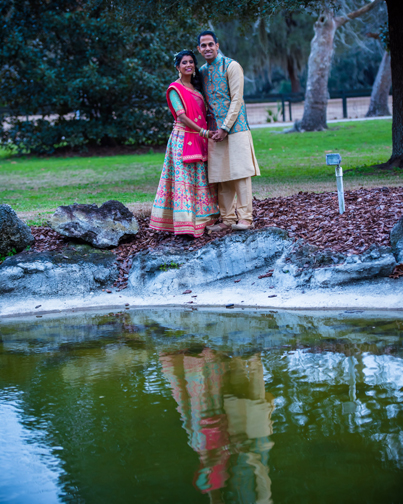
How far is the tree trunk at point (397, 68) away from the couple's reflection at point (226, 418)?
755cm

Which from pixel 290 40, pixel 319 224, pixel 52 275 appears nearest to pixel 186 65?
pixel 319 224

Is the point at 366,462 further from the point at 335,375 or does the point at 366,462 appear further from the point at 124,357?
the point at 124,357

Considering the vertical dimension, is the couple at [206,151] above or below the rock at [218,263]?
above

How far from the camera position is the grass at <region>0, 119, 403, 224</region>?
10.2m

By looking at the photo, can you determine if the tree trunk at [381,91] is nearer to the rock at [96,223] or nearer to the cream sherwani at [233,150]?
the rock at [96,223]

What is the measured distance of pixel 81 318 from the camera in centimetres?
627

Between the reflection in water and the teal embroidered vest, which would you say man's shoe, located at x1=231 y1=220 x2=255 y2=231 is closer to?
the teal embroidered vest

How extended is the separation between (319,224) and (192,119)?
188 centimetres

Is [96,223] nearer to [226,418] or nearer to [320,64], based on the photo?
[226,418]

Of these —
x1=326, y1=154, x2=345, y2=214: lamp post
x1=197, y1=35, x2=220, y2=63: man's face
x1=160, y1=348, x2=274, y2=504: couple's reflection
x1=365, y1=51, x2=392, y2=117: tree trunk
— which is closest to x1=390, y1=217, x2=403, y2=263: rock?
x1=326, y1=154, x2=345, y2=214: lamp post

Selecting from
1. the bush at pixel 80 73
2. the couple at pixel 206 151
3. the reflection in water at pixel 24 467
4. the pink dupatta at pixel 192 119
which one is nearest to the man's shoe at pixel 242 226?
the couple at pixel 206 151

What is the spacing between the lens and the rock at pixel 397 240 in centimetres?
611

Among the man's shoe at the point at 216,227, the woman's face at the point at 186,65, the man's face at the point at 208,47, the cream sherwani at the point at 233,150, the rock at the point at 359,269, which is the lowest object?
the rock at the point at 359,269

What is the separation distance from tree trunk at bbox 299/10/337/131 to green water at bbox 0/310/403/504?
57.2 ft
